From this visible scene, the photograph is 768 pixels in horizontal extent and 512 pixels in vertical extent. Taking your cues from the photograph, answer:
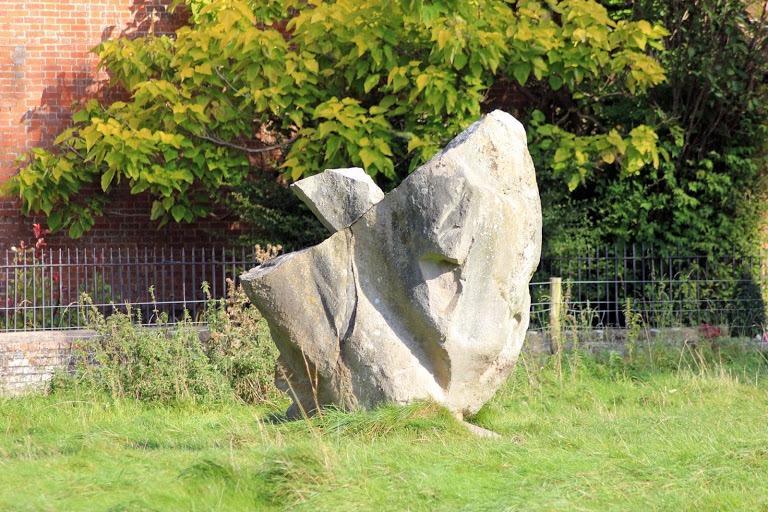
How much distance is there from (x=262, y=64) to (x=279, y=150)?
2.03 m

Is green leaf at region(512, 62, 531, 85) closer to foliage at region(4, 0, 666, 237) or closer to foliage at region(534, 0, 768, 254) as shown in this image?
foliage at region(4, 0, 666, 237)

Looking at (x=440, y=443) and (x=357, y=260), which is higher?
(x=357, y=260)

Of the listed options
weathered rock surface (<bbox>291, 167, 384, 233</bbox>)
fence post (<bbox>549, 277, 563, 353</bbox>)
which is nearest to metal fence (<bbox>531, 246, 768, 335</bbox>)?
fence post (<bbox>549, 277, 563, 353</bbox>)

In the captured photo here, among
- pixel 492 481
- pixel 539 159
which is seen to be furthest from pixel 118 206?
pixel 492 481

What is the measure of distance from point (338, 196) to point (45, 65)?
8854mm

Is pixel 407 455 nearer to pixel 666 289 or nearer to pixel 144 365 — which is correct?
pixel 144 365

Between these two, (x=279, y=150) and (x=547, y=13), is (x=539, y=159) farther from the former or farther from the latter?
(x=279, y=150)

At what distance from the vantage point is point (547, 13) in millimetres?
12812

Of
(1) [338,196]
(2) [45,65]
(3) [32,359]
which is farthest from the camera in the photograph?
(2) [45,65]

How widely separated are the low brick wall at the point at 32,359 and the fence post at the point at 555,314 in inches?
180

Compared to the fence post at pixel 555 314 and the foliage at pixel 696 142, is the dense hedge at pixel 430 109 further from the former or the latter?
the fence post at pixel 555 314

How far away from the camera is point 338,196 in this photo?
24.3 feet

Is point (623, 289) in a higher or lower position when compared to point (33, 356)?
higher

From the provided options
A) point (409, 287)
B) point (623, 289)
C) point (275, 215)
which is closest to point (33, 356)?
point (275, 215)
